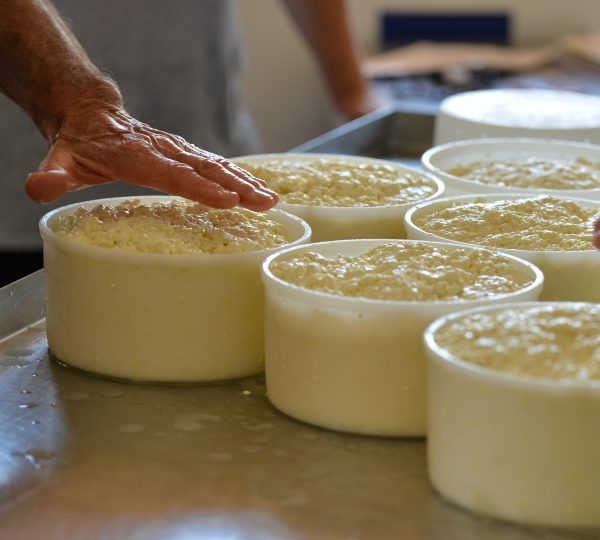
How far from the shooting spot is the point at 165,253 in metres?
1.55

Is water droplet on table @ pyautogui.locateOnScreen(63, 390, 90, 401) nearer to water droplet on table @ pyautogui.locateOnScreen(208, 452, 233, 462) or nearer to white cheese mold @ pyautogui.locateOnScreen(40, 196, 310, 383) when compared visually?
white cheese mold @ pyautogui.locateOnScreen(40, 196, 310, 383)

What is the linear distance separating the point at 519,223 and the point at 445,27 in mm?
3636

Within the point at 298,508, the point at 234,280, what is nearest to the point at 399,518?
the point at 298,508

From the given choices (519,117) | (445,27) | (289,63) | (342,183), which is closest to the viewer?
(342,183)

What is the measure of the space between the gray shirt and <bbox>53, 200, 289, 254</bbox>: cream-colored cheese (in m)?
1.25

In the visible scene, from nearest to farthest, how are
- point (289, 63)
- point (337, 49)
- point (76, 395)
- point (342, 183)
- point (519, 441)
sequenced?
1. point (519, 441)
2. point (76, 395)
3. point (342, 183)
4. point (337, 49)
5. point (289, 63)

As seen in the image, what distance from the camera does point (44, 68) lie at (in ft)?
6.24

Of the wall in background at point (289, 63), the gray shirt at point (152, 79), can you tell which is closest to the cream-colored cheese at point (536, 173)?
the gray shirt at point (152, 79)

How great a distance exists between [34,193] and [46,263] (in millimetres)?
151

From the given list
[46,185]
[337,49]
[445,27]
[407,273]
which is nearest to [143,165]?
[46,185]

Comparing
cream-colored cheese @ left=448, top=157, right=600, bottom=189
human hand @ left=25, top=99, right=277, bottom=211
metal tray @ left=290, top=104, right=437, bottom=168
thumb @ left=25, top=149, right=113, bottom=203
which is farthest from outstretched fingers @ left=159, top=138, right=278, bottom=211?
metal tray @ left=290, top=104, right=437, bottom=168

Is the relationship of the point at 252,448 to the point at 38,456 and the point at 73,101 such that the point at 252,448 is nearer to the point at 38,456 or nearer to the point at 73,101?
the point at 38,456

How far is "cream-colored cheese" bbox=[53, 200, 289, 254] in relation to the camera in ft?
5.17

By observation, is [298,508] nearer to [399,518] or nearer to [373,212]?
[399,518]
